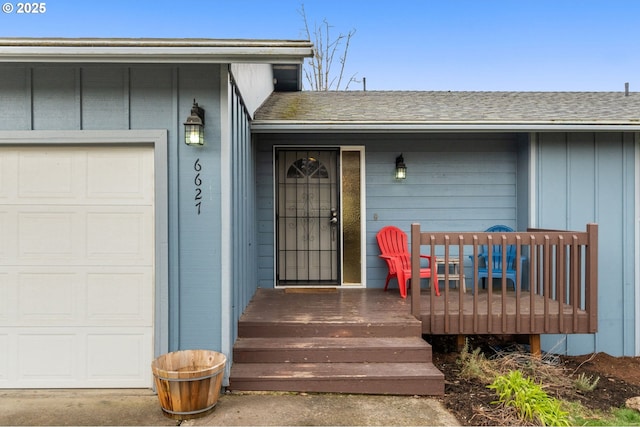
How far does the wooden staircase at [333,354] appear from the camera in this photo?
3211 millimetres

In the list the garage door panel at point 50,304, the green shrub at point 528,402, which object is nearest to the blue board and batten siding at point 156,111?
the garage door panel at point 50,304

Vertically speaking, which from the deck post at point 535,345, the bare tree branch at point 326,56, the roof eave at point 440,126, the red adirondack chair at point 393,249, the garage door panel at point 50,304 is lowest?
the deck post at point 535,345

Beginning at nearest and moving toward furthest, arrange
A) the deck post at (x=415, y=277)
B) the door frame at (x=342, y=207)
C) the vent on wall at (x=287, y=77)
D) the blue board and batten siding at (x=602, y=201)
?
the deck post at (x=415, y=277)
the blue board and batten siding at (x=602, y=201)
the door frame at (x=342, y=207)
the vent on wall at (x=287, y=77)

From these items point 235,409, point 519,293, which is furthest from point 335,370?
point 519,293

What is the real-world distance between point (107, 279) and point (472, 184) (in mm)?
4244

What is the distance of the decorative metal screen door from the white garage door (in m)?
2.39

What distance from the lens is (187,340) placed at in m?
3.26

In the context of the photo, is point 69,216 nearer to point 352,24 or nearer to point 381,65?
point 352,24

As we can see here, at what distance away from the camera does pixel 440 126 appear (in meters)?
4.79

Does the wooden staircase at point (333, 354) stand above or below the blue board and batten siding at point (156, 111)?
below

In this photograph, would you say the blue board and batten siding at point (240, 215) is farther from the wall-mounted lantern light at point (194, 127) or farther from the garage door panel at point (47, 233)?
the garage door panel at point (47, 233)

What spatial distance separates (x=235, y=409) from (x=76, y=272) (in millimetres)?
1607

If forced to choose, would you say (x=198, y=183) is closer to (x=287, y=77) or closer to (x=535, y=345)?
(x=535, y=345)

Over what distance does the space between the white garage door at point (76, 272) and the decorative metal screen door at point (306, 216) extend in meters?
2.39
